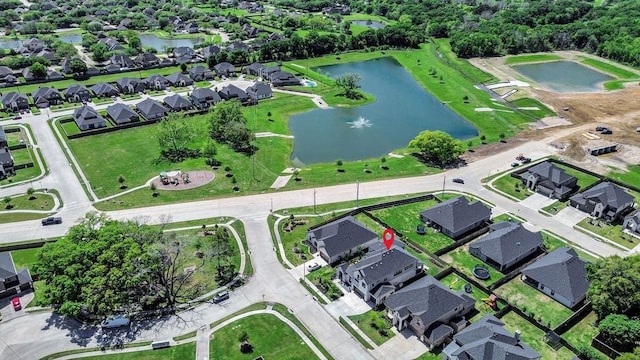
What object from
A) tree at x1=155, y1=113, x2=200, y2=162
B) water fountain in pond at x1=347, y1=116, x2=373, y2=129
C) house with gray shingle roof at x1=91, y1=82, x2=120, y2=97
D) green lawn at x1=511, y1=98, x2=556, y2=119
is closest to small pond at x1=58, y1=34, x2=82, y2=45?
house with gray shingle roof at x1=91, y1=82, x2=120, y2=97

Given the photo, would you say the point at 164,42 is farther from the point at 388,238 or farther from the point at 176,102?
the point at 388,238

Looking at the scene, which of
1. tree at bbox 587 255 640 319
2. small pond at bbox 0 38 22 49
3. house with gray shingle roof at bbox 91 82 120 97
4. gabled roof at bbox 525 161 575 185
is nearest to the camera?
tree at bbox 587 255 640 319

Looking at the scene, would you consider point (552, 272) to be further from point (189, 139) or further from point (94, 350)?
point (189, 139)

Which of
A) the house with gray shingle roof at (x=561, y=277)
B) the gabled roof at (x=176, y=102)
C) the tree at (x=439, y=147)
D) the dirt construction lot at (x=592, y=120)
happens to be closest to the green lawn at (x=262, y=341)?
the house with gray shingle roof at (x=561, y=277)

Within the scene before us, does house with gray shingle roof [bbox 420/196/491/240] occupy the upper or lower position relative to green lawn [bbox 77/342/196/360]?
upper

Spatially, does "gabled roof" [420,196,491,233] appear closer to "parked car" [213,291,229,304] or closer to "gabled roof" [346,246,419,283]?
"gabled roof" [346,246,419,283]

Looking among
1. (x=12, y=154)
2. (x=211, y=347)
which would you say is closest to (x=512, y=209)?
(x=211, y=347)

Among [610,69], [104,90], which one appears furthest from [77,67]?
[610,69]
